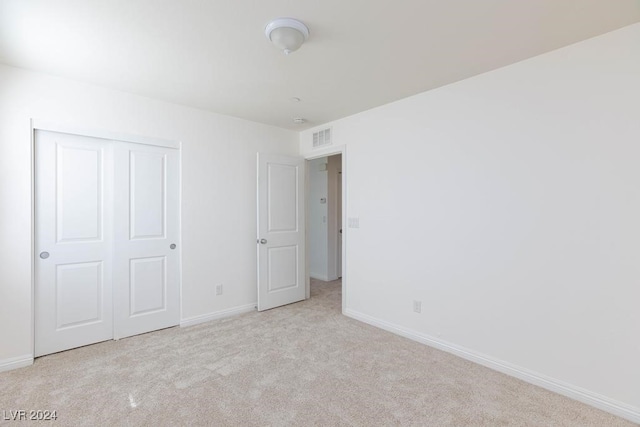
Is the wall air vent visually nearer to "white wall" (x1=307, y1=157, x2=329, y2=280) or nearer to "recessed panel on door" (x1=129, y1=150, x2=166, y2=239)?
"white wall" (x1=307, y1=157, x2=329, y2=280)

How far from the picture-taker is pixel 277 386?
221 centimetres

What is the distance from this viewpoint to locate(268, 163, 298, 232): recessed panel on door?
3988 millimetres

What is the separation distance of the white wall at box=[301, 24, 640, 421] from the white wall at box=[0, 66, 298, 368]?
1750 millimetres

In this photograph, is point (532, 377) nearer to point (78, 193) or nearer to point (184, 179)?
point (184, 179)

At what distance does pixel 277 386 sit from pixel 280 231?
84.5 inches

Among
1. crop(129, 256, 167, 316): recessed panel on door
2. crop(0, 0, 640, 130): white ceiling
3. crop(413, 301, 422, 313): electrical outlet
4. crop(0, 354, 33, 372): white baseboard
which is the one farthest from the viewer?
crop(129, 256, 167, 316): recessed panel on door

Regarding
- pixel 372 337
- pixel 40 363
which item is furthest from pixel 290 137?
pixel 40 363

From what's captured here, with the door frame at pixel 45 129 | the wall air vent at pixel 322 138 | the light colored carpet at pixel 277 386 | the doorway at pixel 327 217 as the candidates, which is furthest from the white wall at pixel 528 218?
the door frame at pixel 45 129

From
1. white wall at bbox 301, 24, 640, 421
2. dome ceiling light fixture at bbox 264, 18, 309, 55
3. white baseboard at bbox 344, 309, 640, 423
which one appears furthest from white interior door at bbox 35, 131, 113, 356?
white baseboard at bbox 344, 309, 640, 423

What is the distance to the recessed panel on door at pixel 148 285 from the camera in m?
3.10

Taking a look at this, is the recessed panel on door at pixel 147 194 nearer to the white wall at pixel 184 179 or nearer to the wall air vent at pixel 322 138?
the white wall at pixel 184 179

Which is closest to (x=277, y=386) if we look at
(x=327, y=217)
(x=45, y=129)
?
(x=45, y=129)

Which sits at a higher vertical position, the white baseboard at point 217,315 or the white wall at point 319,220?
the white wall at point 319,220

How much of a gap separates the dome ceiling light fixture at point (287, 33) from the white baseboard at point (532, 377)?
281 cm
